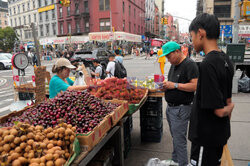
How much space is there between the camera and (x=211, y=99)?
67.7 inches

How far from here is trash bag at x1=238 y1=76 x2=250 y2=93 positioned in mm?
8781

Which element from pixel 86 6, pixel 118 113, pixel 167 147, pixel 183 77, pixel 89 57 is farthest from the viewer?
pixel 86 6

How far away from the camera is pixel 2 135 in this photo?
5.89 ft

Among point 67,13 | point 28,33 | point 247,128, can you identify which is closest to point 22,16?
point 28,33

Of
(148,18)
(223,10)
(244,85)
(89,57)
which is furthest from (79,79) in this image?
(148,18)

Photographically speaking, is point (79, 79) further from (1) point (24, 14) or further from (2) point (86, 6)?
(1) point (24, 14)

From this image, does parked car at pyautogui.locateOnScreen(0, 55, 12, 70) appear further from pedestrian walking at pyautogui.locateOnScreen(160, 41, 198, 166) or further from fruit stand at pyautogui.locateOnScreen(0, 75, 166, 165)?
pedestrian walking at pyautogui.locateOnScreen(160, 41, 198, 166)

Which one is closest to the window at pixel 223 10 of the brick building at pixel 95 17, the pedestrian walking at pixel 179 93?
the brick building at pixel 95 17

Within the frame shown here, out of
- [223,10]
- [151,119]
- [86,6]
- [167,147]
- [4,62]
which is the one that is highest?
[223,10]

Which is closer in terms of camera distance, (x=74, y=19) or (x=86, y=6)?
(x=86, y=6)

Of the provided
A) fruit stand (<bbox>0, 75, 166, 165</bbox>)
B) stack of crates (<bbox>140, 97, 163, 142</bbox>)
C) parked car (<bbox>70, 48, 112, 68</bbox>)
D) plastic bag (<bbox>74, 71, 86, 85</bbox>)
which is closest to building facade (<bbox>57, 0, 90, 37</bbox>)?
parked car (<bbox>70, 48, 112, 68</bbox>)

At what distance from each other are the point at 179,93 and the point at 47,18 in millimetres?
49431

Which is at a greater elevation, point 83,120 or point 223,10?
point 223,10

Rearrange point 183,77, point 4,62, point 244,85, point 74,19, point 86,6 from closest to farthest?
point 183,77 → point 244,85 → point 4,62 → point 86,6 → point 74,19
